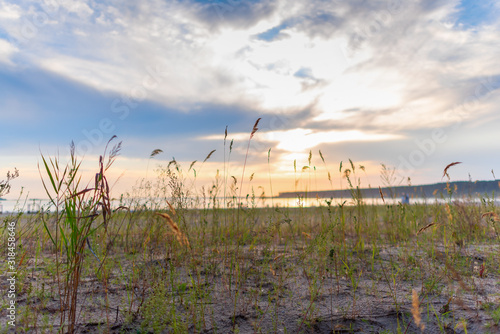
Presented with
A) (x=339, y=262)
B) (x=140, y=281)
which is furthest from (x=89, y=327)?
(x=339, y=262)

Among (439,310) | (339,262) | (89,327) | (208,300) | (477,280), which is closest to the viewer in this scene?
(89,327)

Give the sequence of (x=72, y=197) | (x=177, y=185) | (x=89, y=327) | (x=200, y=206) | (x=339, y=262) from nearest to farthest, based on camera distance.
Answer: (x=72, y=197) < (x=89, y=327) < (x=177, y=185) < (x=339, y=262) < (x=200, y=206)

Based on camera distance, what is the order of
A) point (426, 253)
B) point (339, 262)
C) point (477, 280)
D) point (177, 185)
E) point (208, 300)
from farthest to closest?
point (426, 253) < point (339, 262) < point (477, 280) < point (177, 185) < point (208, 300)

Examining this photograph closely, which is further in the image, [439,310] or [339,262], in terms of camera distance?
[339,262]

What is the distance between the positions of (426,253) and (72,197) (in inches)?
161

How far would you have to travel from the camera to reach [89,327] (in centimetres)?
227

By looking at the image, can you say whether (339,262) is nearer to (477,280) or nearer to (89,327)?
(477,280)

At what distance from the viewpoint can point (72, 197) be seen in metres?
1.94

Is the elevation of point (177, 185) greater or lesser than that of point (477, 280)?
greater

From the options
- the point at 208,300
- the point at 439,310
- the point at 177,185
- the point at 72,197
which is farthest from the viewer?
the point at 177,185

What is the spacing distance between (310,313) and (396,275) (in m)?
1.43

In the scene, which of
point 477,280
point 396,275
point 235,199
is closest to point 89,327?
point 235,199

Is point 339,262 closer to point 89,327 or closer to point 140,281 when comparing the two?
point 140,281

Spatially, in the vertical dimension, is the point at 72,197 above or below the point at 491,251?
above
